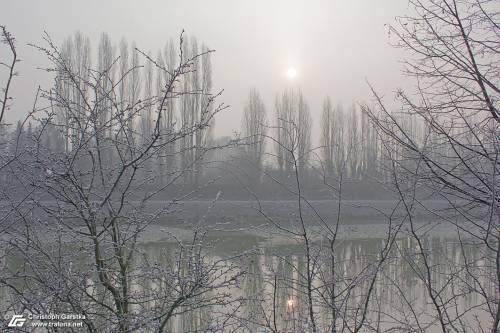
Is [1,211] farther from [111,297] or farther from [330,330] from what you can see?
[330,330]

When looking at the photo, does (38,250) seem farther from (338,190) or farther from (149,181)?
(338,190)

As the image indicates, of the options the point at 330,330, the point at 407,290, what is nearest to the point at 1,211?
the point at 330,330

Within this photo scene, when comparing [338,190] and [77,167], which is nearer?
[77,167]

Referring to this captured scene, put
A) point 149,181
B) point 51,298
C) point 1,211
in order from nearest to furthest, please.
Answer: point 51,298 < point 1,211 < point 149,181

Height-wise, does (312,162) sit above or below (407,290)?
above

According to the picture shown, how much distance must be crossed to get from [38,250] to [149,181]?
0.63 metres

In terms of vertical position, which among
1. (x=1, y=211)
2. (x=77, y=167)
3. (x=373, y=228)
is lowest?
(x=373, y=228)

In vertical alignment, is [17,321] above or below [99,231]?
below

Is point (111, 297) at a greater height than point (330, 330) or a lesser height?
greater

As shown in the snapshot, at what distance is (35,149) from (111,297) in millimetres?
792

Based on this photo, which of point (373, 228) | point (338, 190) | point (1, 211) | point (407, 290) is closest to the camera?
point (1, 211)

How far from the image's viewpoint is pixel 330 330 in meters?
2.69

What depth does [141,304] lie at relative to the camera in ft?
7.63

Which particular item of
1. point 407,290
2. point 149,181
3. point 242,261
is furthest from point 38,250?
point 407,290
